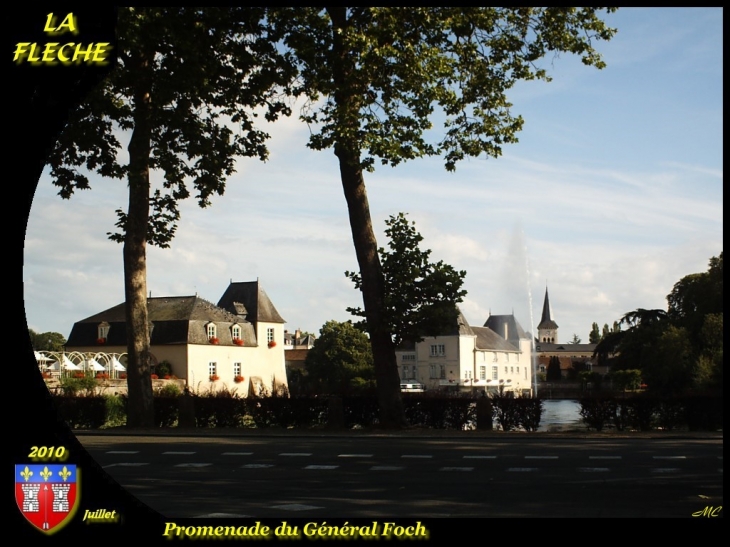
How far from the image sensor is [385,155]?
26.7 meters

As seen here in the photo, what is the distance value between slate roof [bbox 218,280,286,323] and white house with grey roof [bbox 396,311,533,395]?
3060cm

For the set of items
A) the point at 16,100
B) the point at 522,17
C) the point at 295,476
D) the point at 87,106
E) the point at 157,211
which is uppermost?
the point at 522,17

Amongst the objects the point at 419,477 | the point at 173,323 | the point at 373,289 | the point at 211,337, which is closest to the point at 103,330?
the point at 173,323

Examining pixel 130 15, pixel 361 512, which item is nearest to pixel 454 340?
pixel 130 15

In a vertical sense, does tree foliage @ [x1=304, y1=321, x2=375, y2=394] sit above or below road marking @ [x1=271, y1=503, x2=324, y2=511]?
above

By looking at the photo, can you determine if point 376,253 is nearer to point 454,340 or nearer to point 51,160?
point 51,160

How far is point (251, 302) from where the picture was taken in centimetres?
9544

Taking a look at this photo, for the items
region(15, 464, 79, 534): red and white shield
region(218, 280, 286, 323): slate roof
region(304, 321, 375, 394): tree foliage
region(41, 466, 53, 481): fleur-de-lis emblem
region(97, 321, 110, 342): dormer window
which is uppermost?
region(218, 280, 286, 323): slate roof

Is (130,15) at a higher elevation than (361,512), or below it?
higher

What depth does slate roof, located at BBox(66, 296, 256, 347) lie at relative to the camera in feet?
271

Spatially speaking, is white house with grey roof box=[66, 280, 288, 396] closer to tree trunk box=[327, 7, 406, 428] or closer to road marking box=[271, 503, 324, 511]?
tree trunk box=[327, 7, 406, 428]

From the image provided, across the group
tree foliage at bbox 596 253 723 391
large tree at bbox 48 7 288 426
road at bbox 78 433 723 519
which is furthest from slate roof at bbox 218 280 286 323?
road at bbox 78 433 723 519

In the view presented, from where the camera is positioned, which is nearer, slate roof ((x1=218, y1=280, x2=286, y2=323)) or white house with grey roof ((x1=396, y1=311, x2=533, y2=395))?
slate roof ((x1=218, y1=280, x2=286, y2=323))

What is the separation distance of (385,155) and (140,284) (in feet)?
32.4
